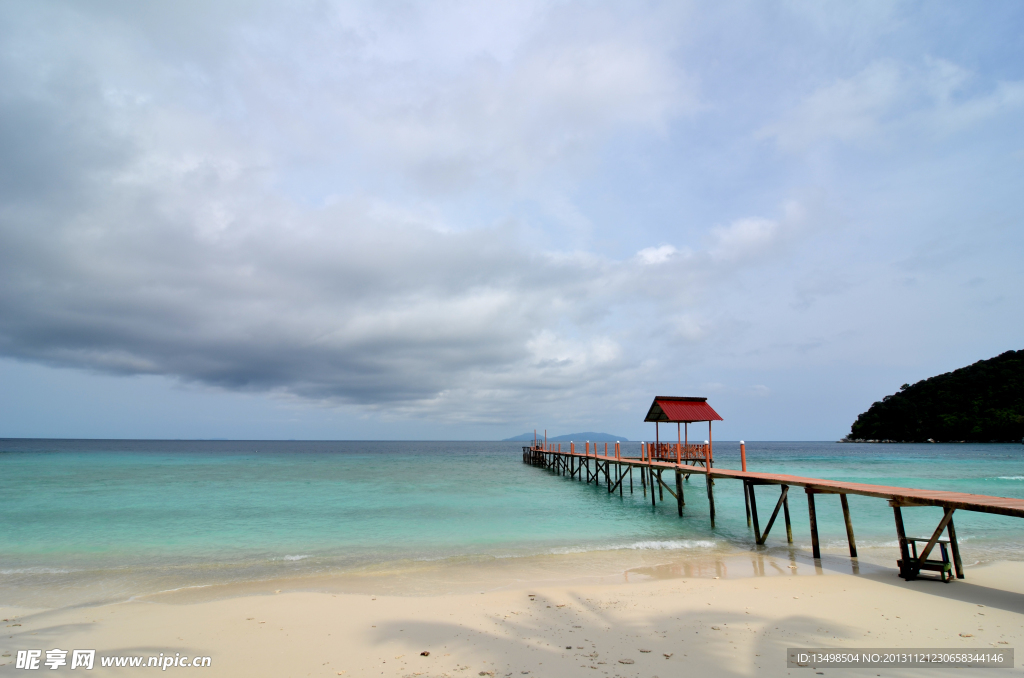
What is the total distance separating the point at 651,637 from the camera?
6.55 m

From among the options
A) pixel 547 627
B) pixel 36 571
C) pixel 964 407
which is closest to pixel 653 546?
pixel 547 627

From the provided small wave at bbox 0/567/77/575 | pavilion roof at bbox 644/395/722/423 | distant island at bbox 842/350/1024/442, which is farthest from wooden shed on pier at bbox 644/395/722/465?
distant island at bbox 842/350/1024/442

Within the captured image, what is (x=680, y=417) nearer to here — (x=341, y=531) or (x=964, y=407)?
(x=341, y=531)

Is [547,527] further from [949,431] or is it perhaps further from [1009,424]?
[949,431]

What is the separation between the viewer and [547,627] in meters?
7.04

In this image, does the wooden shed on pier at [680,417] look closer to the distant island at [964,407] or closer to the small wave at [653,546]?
the small wave at [653,546]

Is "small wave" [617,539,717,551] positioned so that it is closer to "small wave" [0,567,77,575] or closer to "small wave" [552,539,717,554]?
"small wave" [552,539,717,554]

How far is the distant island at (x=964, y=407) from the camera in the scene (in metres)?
89.8

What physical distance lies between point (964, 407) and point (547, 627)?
128 metres

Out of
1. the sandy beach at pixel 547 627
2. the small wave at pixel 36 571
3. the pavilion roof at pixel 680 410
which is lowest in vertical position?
the small wave at pixel 36 571

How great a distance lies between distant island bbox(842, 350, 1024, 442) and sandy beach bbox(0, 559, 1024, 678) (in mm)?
113779

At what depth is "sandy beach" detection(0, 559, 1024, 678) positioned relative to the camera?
5.89m

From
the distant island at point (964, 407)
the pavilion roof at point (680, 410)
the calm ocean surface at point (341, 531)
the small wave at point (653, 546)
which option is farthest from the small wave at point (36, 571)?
the distant island at point (964, 407)

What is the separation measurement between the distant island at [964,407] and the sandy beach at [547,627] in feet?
373
